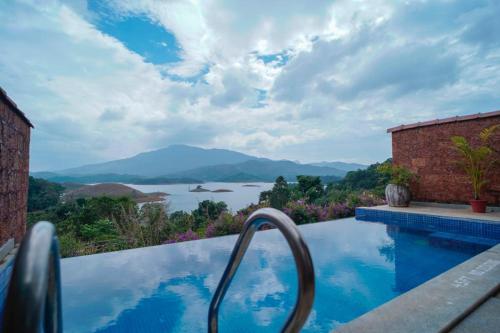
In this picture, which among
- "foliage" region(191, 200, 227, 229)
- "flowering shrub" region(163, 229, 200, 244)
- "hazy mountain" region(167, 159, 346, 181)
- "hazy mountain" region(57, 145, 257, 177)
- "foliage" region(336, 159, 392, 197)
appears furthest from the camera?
"hazy mountain" region(57, 145, 257, 177)

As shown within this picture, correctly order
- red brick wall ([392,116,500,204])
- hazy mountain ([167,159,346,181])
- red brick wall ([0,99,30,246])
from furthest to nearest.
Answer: hazy mountain ([167,159,346,181]) < red brick wall ([392,116,500,204]) < red brick wall ([0,99,30,246])

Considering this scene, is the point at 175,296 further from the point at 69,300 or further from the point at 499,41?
the point at 499,41

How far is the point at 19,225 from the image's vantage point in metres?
4.22

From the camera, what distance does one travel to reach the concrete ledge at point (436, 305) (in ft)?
6.37

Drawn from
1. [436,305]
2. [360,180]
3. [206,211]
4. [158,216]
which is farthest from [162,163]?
[436,305]

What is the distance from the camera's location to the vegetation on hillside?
231 inches

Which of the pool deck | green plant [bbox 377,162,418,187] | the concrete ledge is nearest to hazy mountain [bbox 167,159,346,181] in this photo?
green plant [bbox 377,162,418,187]

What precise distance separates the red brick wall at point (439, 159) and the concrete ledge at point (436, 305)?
207 inches

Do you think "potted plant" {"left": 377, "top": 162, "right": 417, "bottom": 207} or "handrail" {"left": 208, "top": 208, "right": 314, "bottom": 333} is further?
"potted plant" {"left": 377, "top": 162, "right": 417, "bottom": 207}

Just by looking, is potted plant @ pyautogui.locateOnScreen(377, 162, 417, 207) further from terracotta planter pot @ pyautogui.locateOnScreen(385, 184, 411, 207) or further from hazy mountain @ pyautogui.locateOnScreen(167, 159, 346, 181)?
hazy mountain @ pyautogui.locateOnScreen(167, 159, 346, 181)

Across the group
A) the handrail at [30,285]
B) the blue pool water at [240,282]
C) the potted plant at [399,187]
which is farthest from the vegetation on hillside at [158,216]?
the handrail at [30,285]

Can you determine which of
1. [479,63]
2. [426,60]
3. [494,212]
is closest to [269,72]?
[426,60]

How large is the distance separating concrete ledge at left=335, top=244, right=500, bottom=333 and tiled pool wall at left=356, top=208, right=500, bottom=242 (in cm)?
328

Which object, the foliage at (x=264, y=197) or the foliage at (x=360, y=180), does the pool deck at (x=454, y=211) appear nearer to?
the foliage at (x=264, y=197)
